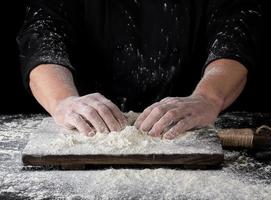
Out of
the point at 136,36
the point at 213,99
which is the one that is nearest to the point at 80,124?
the point at 213,99

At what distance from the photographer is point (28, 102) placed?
109 inches

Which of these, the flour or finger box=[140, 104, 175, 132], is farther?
finger box=[140, 104, 175, 132]

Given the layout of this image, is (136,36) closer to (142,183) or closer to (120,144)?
Answer: (120,144)

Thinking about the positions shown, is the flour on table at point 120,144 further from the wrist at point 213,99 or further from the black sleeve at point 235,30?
the black sleeve at point 235,30

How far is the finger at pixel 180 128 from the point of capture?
1.54 metres

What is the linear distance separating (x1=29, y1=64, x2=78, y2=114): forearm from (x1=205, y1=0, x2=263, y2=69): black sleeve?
45 centimetres

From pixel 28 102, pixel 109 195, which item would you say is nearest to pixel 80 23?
pixel 28 102

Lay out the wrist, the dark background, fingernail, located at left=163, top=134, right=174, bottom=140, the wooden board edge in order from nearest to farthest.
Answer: the wooden board edge → fingernail, located at left=163, top=134, right=174, bottom=140 → the wrist → the dark background

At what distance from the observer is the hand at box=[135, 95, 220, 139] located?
1.55 m

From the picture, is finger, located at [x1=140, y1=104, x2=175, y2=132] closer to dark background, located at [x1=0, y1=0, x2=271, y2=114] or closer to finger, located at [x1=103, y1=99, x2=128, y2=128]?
finger, located at [x1=103, y1=99, x2=128, y2=128]

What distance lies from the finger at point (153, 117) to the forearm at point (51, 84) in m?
0.31

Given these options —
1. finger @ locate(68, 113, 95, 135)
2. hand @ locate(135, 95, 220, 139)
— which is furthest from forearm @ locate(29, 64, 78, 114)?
hand @ locate(135, 95, 220, 139)

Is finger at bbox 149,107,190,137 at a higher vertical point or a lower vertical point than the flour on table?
higher

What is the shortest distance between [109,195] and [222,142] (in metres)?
0.46
